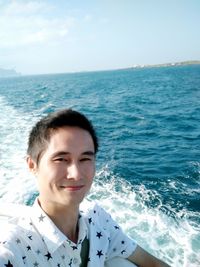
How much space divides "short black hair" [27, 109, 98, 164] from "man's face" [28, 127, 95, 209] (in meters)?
0.03

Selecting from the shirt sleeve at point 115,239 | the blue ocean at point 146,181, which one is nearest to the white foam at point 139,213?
the blue ocean at point 146,181

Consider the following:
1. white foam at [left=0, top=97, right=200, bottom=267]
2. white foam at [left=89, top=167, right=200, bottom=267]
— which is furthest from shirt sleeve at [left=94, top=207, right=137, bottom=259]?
white foam at [left=89, top=167, right=200, bottom=267]

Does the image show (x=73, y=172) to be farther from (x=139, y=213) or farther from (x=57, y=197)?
(x=139, y=213)

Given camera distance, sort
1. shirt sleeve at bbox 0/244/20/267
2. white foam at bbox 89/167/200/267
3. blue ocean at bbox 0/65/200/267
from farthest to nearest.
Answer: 1. blue ocean at bbox 0/65/200/267
2. white foam at bbox 89/167/200/267
3. shirt sleeve at bbox 0/244/20/267

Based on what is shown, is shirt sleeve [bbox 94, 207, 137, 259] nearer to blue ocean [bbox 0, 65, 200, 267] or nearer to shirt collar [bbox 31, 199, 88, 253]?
shirt collar [bbox 31, 199, 88, 253]

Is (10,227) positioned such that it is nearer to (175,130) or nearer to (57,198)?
(57,198)

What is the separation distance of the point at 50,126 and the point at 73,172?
33 centimetres

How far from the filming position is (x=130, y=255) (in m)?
2.66

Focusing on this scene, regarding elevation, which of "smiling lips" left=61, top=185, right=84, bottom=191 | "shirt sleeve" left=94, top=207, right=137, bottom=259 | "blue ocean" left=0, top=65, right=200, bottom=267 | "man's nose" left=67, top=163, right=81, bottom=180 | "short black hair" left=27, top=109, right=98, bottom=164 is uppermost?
"short black hair" left=27, top=109, right=98, bottom=164

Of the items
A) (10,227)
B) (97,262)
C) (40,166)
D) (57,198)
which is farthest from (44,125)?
(97,262)

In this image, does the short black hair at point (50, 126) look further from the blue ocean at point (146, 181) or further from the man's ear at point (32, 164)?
the blue ocean at point (146, 181)

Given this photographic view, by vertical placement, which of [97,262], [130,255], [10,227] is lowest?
[130,255]

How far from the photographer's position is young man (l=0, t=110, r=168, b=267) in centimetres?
179

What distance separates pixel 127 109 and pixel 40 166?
22.4 metres
